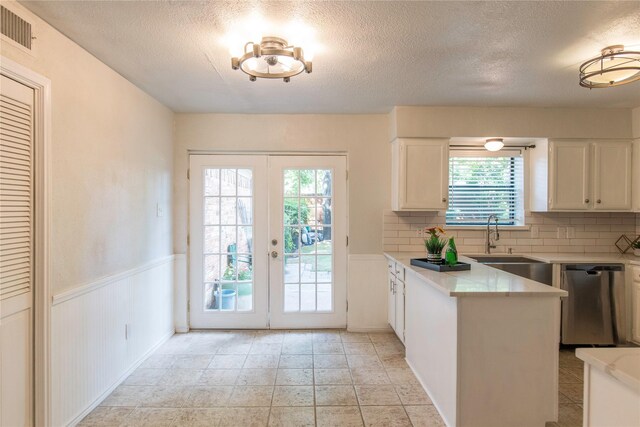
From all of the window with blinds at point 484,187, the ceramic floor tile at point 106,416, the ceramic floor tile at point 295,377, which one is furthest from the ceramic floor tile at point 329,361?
the window with blinds at point 484,187

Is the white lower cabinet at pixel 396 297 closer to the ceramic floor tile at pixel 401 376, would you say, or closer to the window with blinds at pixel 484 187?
the ceramic floor tile at pixel 401 376

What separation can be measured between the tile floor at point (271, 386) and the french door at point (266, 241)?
37 centimetres

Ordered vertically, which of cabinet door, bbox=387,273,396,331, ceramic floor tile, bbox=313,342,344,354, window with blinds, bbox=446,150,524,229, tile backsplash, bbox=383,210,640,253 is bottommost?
ceramic floor tile, bbox=313,342,344,354

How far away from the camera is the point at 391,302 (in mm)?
3701

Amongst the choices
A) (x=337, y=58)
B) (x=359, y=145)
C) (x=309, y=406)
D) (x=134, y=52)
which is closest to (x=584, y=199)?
(x=359, y=145)

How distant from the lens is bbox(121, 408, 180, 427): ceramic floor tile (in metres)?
2.20

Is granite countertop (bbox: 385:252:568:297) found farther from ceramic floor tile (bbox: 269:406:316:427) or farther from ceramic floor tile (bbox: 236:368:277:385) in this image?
ceramic floor tile (bbox: 236:368:277:385)

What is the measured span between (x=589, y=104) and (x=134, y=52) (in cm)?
413

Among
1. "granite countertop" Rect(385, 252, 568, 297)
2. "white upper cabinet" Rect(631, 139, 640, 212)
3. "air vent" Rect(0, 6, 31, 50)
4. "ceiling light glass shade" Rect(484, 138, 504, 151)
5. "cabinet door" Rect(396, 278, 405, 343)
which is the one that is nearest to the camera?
"air vent" Rect(0, 6, 31, 50)

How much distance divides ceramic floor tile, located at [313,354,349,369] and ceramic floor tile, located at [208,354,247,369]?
66cm

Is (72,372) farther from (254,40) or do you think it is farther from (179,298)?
(254,40)

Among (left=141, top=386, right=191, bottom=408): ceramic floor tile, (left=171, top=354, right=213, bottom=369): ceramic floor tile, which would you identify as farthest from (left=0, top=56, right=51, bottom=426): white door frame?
(left=171, top=354, right=213, bottom=369): ceramic floor tile

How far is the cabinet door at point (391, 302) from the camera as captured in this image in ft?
11.7

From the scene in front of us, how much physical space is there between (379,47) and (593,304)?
3.16 m
